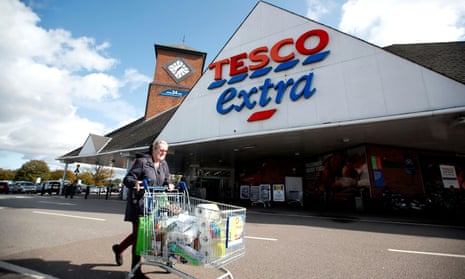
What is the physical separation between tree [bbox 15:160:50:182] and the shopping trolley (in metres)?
81.3

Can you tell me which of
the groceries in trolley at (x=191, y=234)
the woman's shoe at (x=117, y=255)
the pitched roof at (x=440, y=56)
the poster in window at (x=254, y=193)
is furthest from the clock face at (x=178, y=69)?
the groceries in trolley at (x=191, y=234)

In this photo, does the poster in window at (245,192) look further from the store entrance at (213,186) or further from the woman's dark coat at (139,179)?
the woman's dark coat at (139,179)

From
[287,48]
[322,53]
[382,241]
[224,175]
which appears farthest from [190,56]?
[382,241]

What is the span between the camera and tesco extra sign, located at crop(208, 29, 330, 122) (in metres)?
9.82

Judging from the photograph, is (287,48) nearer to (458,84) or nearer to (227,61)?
(227,61)

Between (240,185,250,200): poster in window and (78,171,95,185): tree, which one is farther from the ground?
(78,171,95,185): tree

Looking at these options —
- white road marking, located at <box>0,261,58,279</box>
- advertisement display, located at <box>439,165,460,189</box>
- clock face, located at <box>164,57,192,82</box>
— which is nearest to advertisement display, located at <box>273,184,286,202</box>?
advertisement display, located at <box>439,165,460,189</box>

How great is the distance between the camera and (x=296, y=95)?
968 centimetres

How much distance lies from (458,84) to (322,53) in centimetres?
481

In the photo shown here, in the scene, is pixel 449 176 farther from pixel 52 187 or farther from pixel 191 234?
pixel 52 187

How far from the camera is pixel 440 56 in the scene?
10.6 metres

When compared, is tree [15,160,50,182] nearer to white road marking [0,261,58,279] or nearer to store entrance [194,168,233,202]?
store entrance [194,168,233,202]

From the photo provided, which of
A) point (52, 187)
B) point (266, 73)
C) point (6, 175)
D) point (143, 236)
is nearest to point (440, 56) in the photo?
point (266, 73)

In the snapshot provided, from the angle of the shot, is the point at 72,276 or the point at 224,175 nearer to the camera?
the point at 72,276
